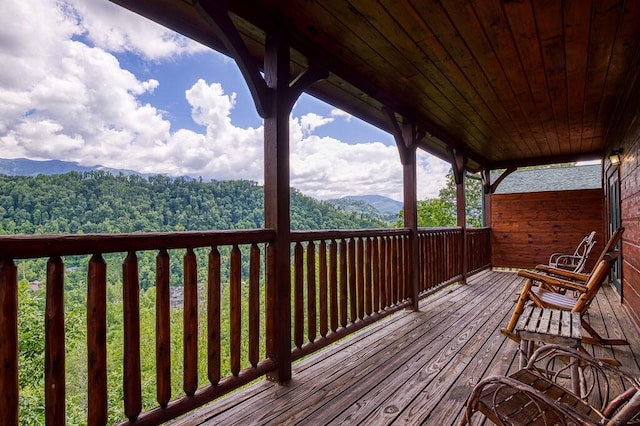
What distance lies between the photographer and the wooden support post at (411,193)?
13.4ft

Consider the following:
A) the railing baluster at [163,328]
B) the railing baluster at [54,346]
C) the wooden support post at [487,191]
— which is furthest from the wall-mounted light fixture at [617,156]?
the railing baluster at [54,346]

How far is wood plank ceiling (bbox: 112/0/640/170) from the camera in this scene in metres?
2.16

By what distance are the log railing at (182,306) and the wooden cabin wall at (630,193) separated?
8.32 feet

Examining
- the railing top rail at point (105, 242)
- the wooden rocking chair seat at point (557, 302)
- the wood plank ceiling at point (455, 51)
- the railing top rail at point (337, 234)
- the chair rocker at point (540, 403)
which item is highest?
the wood plank ceiling at point (455, 51)

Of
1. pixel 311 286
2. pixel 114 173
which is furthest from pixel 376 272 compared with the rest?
pixel 114 173

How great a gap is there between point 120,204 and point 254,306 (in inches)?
203

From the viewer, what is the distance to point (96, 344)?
55.2 inches

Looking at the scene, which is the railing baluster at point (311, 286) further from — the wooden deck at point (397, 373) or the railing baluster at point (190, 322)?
the railing baluster at point (190, 322)

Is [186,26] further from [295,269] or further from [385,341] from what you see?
[385,341]

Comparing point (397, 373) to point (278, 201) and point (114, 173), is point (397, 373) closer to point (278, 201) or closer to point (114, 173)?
point (278, 201)

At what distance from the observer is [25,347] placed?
7152mm

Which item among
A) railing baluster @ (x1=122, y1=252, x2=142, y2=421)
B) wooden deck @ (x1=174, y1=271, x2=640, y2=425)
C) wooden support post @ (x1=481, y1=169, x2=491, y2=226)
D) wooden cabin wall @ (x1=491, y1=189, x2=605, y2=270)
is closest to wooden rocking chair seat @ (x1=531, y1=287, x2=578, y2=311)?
wooden deck @ (x1=174, y1=271, x2=640, y2=425)

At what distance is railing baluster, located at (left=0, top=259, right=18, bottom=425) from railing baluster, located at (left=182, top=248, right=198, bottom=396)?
663mm

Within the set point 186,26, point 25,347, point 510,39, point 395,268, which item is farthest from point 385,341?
point 25,347
